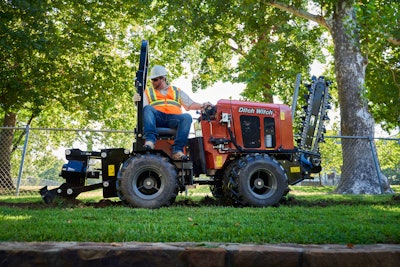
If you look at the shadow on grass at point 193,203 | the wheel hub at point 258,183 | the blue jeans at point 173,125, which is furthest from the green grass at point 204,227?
the wheel hub at point 258,183

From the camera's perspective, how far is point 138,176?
7.86m

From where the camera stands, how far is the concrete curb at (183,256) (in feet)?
11.7

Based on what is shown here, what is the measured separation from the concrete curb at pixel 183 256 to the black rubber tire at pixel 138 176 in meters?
3.93

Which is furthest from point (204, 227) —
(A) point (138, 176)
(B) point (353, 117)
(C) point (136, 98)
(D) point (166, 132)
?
(B) point (353, 117)

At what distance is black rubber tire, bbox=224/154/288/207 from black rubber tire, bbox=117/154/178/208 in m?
1.03

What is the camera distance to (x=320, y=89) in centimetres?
967

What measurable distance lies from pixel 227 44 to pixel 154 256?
20406 millimetres

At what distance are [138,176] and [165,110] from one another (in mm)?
1217

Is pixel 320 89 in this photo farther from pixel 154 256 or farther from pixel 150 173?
pixel 154 256

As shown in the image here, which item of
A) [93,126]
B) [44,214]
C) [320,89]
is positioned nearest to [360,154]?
[320,89]

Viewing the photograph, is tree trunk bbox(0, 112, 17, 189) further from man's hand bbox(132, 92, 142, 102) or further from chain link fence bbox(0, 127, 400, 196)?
man's hand bbox(132, 92, 142, 102)

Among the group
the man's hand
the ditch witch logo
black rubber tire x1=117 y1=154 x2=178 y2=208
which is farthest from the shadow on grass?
the man's hand

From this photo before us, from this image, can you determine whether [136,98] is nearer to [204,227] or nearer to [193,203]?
[193,203]

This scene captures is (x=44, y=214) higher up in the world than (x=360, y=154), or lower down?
lower down
